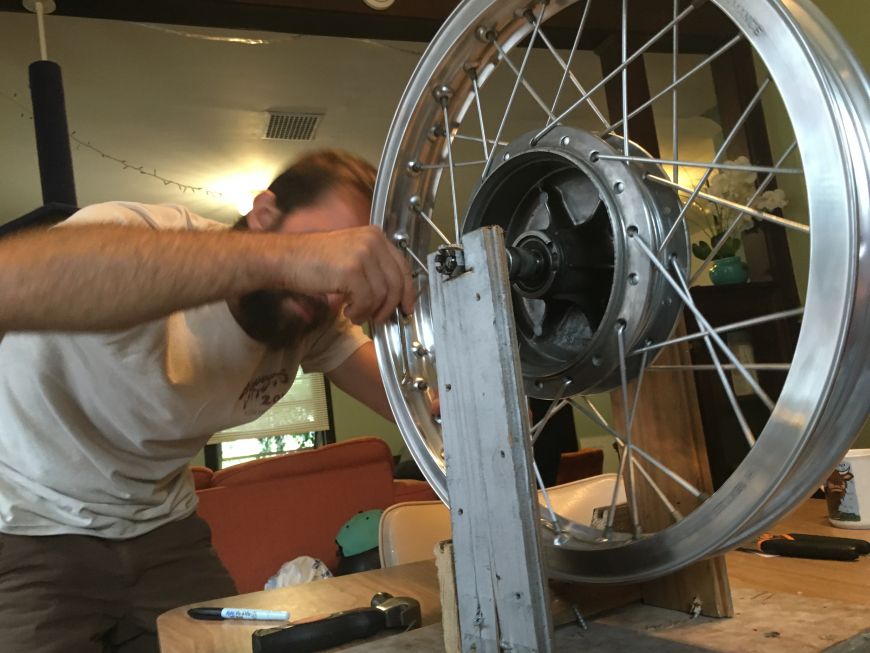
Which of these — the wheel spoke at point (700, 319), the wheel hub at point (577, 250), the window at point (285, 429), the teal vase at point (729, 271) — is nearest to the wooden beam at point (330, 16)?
the teal vase at point (729, 271)

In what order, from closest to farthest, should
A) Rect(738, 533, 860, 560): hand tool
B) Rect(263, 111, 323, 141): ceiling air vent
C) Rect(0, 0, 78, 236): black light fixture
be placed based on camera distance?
Rect(738, 533, 860, 560): hand tool → Rect(0, 0, 78, 236): black light fixture → Rect(263, 111, 323, 141): ceiling air vent

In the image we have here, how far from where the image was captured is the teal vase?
2430 mm

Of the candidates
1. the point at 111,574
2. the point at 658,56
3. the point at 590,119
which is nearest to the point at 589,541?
the point at 111,574

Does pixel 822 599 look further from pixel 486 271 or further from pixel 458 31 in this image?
pixel 458 31

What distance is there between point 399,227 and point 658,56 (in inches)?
108

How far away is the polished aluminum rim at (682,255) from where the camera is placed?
1.28ft

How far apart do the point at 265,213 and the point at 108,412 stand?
0.39 m

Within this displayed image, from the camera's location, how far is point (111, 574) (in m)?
1.09

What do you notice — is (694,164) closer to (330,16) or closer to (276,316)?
(276,316)

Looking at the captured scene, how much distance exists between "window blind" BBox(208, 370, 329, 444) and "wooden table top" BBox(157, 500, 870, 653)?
6.23 metres

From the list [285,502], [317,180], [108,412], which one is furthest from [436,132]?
[285,502]

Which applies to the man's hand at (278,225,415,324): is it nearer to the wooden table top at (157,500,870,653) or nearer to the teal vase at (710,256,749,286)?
the wooden table top at (157,500,870,653)

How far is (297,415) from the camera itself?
7152 mm

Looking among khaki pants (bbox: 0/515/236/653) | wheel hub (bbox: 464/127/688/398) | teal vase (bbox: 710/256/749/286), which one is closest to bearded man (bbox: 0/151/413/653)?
khaki pants (bbox: 0/515/236/653)
